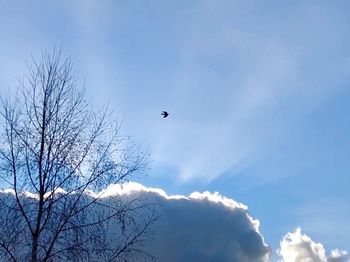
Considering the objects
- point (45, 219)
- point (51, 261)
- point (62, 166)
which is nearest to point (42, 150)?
point (62, 166)

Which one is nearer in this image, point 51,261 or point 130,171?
point 51,261

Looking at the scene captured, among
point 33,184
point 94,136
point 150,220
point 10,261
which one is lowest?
point 10,261

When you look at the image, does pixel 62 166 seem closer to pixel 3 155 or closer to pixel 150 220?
pixel 3 155

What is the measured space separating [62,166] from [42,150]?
2.17 feet

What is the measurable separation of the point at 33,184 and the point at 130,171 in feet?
8.06

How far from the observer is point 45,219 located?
582 inches

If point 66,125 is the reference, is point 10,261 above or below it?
below

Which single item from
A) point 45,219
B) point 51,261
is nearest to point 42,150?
point 45,219

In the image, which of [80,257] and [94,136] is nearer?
[80,257]

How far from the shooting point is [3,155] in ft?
49.3

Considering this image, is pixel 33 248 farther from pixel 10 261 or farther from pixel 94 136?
pixel 94 136

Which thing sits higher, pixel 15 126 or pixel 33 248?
pixel 15 126

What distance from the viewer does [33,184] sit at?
1521cm

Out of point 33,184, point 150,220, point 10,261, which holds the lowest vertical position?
point 10,261
